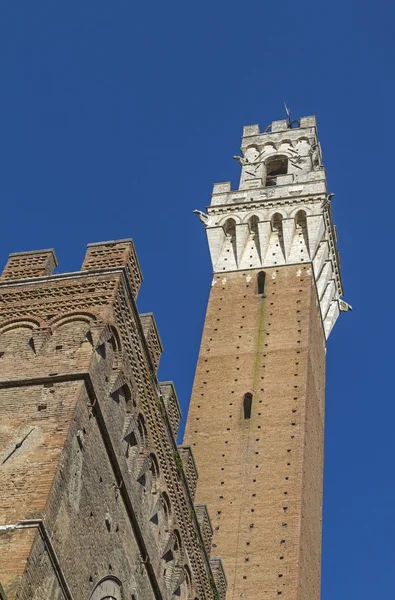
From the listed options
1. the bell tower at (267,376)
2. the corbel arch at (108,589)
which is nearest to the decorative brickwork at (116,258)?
the corbel arch at (108,589)

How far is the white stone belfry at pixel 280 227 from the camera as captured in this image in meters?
24.7

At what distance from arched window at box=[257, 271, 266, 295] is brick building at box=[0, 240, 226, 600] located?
11.7 metres

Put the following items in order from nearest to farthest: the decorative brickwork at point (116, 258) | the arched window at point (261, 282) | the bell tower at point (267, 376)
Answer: the decorative brickwork at point (116, 258) < the bell tower at point (267, 376) < the arched window at point (261, 282)

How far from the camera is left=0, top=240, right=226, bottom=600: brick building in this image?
8203mm

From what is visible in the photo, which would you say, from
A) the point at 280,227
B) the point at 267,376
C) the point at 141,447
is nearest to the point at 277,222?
the point at 280,227

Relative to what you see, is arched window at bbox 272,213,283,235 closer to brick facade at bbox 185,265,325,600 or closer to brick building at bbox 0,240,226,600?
brick facade at bbox 185,265,325,600

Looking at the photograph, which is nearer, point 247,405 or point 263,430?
point 263,430

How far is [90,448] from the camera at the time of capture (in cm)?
920

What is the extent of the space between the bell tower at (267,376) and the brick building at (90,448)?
6.13 m

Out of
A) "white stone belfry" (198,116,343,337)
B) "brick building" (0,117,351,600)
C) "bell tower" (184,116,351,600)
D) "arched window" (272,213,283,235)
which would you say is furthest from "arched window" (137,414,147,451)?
"arched window" (272,213,283,235)

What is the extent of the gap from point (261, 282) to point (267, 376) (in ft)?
11.1

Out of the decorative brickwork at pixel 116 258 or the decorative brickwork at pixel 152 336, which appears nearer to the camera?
the decorative brickwork at pixel 116 258

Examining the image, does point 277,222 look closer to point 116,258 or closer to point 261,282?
point 261,282

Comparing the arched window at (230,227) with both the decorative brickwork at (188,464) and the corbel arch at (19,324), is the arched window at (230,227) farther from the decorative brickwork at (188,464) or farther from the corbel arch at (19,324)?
the corbel arch at (19,324)
